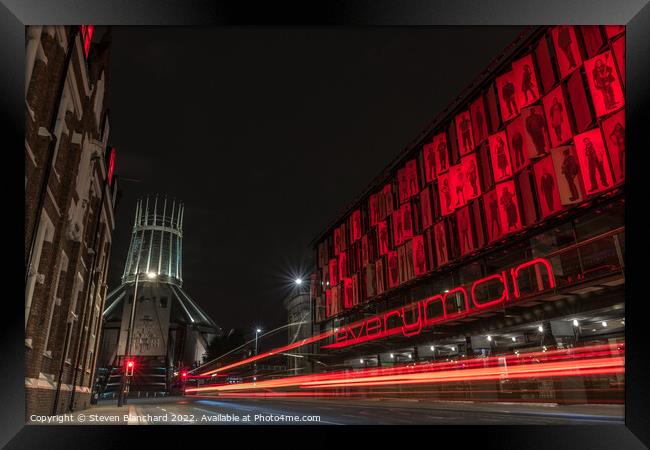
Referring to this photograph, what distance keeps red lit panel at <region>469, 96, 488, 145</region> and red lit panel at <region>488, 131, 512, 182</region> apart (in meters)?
1.07

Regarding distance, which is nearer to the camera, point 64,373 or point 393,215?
point 64,373

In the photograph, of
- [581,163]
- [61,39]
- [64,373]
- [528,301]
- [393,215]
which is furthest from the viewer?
[393,215]

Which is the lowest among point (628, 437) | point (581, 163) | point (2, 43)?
point (628, 437)

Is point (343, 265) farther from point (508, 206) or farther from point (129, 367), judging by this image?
point (129, 367)

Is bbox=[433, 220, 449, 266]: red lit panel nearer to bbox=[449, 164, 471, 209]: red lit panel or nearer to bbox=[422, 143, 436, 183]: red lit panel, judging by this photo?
→ bbox=[449, 164, 471, 209]: red lit panel

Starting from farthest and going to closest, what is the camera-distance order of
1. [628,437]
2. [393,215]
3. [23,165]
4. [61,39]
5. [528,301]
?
[393,215], [528,301], [61,39], [23,165], [628,437]

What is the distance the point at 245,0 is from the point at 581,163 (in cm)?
1783

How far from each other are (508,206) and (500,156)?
2.80 m

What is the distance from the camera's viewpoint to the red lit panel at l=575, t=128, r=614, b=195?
1708 cm

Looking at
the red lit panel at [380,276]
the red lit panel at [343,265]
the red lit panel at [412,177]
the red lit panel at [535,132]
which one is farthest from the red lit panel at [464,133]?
the red lit panel at [343,265]

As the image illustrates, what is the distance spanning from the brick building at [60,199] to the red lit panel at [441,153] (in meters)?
19.7

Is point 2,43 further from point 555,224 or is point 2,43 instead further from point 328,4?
point 555,224

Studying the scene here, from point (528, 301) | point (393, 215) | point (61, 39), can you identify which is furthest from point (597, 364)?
point (393, 215)

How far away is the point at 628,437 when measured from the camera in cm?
454
